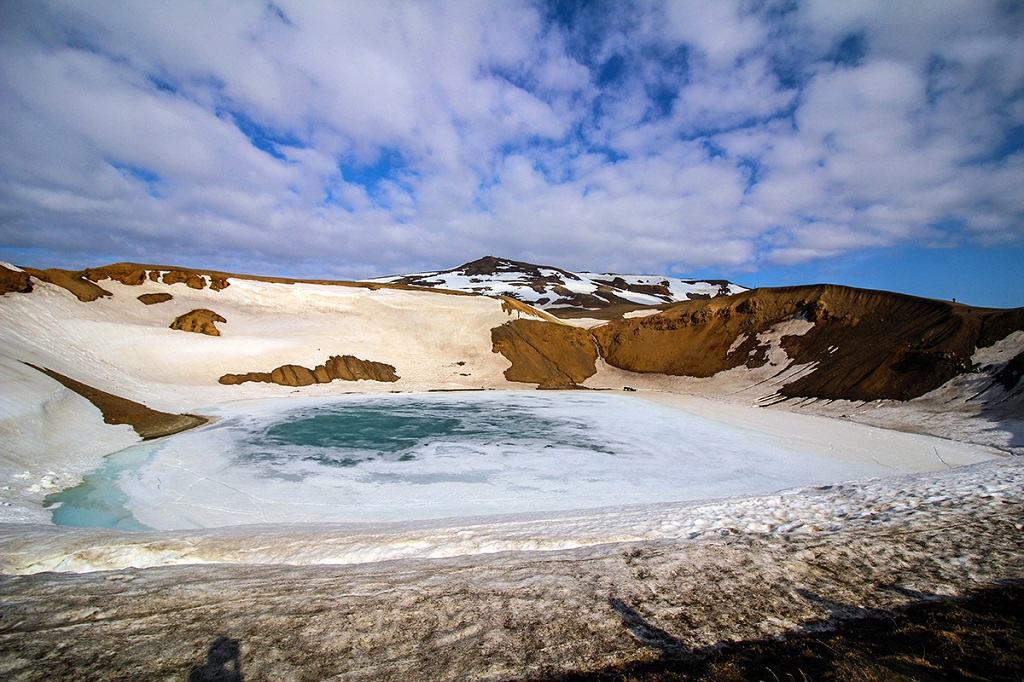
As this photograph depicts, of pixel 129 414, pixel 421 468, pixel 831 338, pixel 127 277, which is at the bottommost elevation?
pixel 421 468

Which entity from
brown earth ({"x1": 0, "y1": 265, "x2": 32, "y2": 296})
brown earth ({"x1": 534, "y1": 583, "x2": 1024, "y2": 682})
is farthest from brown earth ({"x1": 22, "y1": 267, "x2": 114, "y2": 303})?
brown earth ({"x1": 534, "y1": 583, "x2": 1024, "y2": 682})

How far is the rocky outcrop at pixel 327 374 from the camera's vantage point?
90.0 ft

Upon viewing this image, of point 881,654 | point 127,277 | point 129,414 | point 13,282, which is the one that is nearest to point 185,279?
point 127,277

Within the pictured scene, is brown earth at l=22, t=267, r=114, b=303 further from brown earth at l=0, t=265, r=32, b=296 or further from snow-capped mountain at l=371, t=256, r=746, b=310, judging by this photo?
snow-capped mountain at l=371, t=256, r=746, b=310

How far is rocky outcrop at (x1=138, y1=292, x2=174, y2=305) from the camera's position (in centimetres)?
3125

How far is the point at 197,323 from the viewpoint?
30.0 meters

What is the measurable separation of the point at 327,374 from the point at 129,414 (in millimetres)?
14473

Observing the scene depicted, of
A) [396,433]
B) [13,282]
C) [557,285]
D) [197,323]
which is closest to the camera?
[396,433]

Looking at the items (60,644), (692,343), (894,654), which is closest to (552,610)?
(894,654)

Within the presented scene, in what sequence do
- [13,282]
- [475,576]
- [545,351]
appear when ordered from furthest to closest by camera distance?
1. [545,351]
2. [13,282]
3. [475,576]

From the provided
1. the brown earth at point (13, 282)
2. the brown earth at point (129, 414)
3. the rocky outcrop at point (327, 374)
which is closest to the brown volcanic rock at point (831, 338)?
the rocky outcrop at point (327, 374)

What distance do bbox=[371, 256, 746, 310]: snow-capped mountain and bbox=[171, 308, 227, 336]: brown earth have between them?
57.2m

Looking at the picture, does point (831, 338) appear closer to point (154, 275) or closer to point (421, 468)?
point (421, 468)

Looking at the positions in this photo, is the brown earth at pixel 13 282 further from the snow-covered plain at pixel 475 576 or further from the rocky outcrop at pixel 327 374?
the snow-covered plain at pixel 475 576
